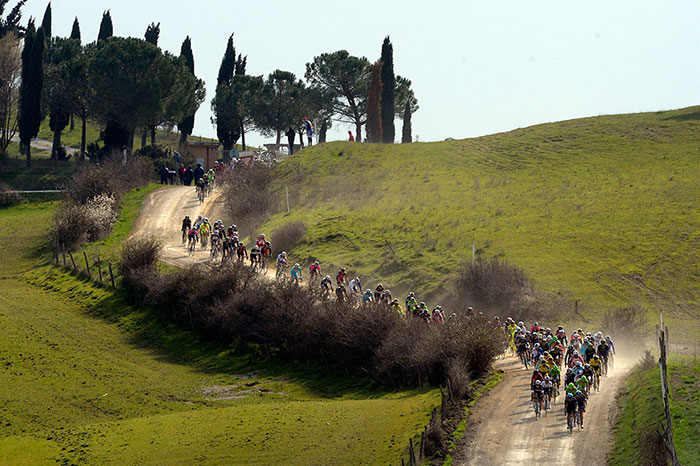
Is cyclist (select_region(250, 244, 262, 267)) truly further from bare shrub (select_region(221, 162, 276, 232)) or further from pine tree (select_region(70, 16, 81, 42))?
pine tree (select_region(70, 16, 81, 42))

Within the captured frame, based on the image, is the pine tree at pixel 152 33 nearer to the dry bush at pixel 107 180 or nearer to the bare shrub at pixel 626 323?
the dry bush at pixel 107 180

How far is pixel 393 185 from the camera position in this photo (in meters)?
73.9

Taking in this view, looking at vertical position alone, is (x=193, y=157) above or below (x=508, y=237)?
above

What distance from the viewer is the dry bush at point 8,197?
76.9 meters

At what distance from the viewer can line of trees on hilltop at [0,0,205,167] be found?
86.3m

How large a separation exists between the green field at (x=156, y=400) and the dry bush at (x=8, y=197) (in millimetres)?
24075

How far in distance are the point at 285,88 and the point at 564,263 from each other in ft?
205

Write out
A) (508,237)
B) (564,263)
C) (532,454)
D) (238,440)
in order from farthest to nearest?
(508,237)
(564,263)
(238,440)
(532,454)

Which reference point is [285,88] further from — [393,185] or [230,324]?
[230,324]

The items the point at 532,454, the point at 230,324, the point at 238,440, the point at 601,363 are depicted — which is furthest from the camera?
the point at 230,324

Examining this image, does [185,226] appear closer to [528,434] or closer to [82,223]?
[82,223]

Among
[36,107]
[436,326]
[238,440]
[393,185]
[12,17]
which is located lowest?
[238,440]

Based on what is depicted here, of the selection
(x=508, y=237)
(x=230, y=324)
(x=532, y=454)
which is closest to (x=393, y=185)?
(x=508, y=237)

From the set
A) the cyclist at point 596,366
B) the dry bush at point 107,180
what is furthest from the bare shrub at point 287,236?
the cyclist at point 596,366
